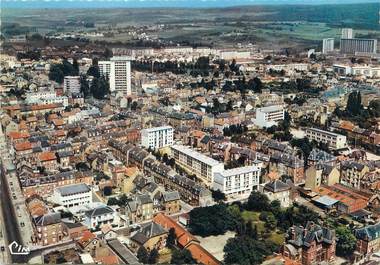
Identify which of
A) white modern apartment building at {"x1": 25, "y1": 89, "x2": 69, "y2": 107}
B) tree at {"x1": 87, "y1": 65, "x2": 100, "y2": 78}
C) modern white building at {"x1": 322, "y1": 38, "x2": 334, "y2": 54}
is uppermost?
modern white building at {"x1": 322, "y1": 38, "x2": 334, "y2": 54}

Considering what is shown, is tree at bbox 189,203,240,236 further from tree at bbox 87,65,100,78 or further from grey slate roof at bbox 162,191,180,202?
tree at bbox 87,65,100,78

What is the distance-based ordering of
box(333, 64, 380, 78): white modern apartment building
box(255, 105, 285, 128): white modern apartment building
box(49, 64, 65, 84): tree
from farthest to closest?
box(333, 64, 380, 78): white modern apartment building, box(49, 64, 65, 84): tree, box(255, 105, 285, 128): white modern apartment building

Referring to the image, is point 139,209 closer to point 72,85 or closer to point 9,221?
point 9,221

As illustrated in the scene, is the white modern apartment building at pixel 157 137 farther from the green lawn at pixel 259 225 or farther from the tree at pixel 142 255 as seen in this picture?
the tree at pixel 142 255

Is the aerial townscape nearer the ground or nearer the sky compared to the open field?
nearer the ground

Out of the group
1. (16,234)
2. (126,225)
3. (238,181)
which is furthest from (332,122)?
(16,234)

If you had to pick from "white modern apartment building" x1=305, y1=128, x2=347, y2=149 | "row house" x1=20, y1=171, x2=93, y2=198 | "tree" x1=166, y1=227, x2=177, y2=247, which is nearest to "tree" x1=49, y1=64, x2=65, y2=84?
"white modern apartment building" x1=305, y1=128, x2=347, y2=149

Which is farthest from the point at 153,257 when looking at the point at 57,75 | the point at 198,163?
the point at 57,75

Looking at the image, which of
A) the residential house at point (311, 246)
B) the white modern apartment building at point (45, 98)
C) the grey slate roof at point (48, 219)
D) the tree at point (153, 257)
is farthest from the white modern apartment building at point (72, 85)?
the residential house at point (311, 246)

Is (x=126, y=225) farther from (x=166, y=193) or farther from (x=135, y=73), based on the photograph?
(x=135, y=73)
